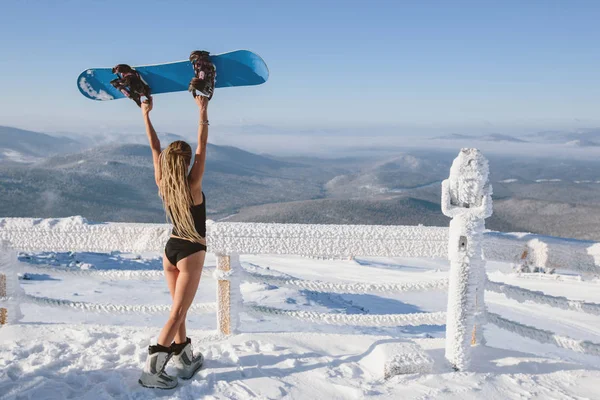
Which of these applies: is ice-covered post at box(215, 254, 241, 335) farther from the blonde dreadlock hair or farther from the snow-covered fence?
the blonde dreadlock hair

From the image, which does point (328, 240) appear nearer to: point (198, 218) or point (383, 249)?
point (383, 249)

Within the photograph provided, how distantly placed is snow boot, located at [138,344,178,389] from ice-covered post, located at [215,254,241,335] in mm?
769

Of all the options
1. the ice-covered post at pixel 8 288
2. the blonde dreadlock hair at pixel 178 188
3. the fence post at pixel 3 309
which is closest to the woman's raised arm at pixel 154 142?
the blonde dreadlock hair at pixel 178 188

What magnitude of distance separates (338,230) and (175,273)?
1226mm

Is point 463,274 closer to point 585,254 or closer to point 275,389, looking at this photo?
point 585,254

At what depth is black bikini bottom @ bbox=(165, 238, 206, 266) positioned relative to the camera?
9.29ft

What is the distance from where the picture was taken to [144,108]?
316 centimetres

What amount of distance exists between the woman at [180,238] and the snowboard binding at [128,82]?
1.87 ft

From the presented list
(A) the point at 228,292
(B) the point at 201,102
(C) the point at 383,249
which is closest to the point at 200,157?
(B) the point at 201,102

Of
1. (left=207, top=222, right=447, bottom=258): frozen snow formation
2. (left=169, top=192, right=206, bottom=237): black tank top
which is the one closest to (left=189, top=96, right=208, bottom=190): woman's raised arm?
(left=169, top=192, right=206, bottom=237): black tank top

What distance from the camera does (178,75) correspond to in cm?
322

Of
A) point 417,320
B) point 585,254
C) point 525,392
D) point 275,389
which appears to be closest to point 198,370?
point 275,389

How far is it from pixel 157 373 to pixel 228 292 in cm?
87

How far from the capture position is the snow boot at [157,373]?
277 cm
